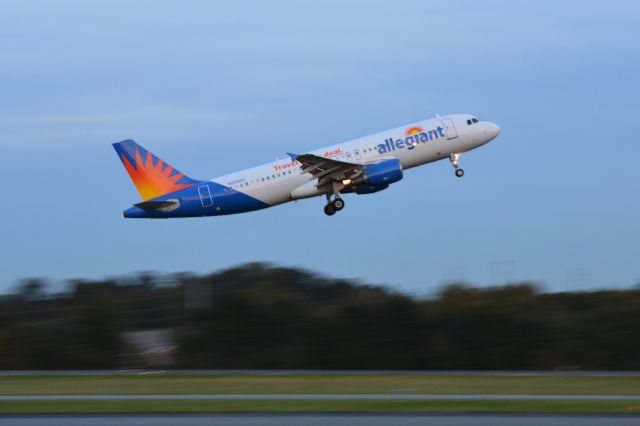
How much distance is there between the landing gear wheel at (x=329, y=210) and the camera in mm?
53469

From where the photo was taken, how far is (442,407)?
A: 83.5ft

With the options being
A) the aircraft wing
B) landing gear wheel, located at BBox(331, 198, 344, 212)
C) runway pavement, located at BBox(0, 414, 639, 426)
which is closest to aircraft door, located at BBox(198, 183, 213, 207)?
the aircraft wing

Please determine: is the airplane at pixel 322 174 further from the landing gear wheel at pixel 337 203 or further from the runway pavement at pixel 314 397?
the runway pavement at pixel 314 397

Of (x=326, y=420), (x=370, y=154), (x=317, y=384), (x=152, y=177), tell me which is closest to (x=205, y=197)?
(x=152, y=177)

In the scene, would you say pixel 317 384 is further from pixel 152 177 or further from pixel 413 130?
pixel 152 177

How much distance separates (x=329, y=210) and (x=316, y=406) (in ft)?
91.7

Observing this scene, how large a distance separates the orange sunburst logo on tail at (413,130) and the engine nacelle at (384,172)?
175 centimetres

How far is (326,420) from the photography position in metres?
22.4

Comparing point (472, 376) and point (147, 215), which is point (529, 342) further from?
point (147, 215)

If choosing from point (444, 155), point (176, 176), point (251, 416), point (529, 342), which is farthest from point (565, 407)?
point (176, 176)

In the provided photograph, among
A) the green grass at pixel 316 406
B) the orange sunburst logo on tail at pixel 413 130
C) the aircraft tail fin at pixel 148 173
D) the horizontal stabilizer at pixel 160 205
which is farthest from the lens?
the aircraft tail fin at pixel 148 173

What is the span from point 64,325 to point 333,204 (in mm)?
15580

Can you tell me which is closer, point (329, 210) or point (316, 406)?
point (316, 406)

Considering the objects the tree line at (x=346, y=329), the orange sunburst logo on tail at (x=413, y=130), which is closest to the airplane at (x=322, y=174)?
the orange sunburst logo on tail at (x=413, y=130)
